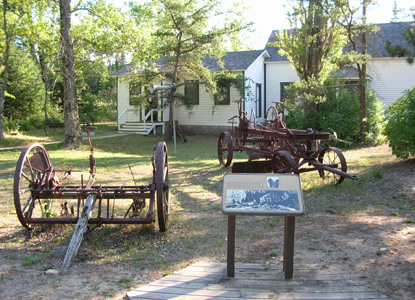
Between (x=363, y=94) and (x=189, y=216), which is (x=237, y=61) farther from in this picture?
(x=189, y=216)

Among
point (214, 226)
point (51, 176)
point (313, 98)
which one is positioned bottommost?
point (214, 226)

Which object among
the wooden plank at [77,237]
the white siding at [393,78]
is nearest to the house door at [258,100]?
the white siding at [393,78]

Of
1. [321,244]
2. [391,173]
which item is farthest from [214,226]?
[391,173]

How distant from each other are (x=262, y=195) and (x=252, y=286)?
33.9 inches

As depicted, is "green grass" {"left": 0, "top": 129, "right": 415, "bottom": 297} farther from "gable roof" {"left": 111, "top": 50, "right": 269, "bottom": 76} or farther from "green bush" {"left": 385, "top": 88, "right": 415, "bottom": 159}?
"gable roof" {"left": 111, "top": 50, "right": 269, "bottom": 76}

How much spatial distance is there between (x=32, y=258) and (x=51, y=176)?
144cm

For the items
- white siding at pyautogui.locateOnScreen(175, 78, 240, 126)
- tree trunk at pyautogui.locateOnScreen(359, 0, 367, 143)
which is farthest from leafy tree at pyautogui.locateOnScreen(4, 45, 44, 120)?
tree trunk at pyautogui.locateOnScreen(359, 0, 367, 143)

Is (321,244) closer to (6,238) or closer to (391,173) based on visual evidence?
(6,238)

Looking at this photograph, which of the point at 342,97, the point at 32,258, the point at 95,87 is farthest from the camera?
the point at 95,87

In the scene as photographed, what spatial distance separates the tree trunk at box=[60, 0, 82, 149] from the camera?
49.4 feet

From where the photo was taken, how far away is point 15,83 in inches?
898

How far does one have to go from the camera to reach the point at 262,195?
12.9 feet

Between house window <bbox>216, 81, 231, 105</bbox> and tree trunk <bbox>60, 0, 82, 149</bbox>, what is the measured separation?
321 inches

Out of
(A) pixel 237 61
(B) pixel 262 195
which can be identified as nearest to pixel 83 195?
(B) pixel 262 195
